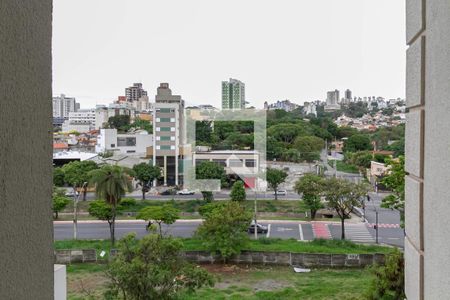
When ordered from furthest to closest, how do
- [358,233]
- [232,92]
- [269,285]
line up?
[232,92], [358,233], [269,285]

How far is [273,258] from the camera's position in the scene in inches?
350

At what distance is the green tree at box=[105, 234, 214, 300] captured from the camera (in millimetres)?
5203

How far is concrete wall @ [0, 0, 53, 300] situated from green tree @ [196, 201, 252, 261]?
823cm

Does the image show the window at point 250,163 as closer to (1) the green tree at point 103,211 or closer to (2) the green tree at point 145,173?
(2) the green tree at point 145,173

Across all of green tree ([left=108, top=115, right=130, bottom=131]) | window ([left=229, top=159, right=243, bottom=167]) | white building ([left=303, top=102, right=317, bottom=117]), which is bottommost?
window ([left=229, top=159, right=243, bottom=167])

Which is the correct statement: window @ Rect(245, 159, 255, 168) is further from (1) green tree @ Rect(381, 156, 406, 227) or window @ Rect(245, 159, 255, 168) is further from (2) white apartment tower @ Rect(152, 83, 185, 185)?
(1) green tree @ Rect(381, 156, 406, 227)

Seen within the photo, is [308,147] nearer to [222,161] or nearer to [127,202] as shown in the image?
[222,161]

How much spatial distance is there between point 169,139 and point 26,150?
17.5 meters

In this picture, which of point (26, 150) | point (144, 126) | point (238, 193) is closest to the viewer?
point (26, 150)

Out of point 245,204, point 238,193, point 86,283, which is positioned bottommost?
point 86,283

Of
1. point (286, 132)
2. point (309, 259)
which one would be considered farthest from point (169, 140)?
point (309, 259)

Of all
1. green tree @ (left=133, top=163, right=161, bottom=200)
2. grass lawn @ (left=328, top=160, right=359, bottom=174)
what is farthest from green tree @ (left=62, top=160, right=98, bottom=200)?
grass lawn @ (left=328, top=160, right=359, bottom=174)

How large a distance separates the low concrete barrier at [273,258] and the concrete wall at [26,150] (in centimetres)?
819

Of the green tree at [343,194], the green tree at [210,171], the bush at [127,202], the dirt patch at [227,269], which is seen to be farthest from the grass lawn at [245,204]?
the dirt patch at [227,269]
